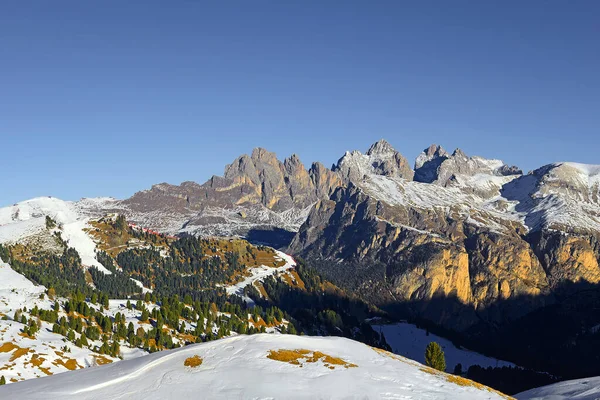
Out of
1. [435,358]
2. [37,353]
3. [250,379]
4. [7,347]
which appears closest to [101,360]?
[37,353]

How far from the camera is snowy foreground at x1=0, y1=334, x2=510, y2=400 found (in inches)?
1951

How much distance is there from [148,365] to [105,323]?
11233cm

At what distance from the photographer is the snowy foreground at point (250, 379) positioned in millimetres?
49562

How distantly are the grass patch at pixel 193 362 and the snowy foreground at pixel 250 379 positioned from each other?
1.39 ft

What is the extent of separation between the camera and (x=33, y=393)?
50.3 m

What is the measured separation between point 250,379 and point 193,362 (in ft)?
26.5

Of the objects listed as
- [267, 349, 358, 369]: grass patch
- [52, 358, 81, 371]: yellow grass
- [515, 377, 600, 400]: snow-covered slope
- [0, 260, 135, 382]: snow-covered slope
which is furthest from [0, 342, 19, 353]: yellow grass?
[515, 377, 600, 400]: snow-covered slope

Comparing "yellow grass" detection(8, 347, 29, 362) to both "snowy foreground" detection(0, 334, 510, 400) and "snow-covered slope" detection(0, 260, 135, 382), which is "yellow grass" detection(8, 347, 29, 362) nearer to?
"snow-covered slope" detection(0, 260, 135, 382)

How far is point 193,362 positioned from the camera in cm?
5672

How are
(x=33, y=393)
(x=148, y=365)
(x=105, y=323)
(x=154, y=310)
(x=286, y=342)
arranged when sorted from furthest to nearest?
(x=154, y=310) < (x=105, y=323) < (x=286, y=342) < (x=148, y=365) < (x=33, y=393)

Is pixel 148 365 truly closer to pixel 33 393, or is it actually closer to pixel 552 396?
pixel 33 393

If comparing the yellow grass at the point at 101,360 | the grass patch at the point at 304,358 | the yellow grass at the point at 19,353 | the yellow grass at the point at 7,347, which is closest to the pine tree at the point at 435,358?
the grass patch at the point at 304,358

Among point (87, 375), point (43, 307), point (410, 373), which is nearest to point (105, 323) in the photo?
point (43, 307)

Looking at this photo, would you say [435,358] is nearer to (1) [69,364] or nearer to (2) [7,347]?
(1) [69,364]
